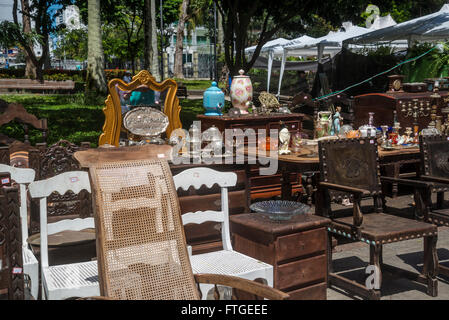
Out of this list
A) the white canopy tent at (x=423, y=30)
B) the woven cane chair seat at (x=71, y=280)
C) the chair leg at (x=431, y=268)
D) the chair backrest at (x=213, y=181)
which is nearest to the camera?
the woven cane chair seat at (x=71, y=280)

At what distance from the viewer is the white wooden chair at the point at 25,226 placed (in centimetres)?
377

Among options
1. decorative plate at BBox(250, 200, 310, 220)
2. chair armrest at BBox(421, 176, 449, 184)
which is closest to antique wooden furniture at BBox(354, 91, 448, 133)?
chair armrest at BBox(421, 176, 449, 184)

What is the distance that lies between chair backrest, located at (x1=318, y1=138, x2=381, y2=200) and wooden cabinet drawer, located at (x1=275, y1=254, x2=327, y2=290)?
1051mm

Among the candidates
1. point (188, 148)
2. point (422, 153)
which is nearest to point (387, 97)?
point (422, 153)

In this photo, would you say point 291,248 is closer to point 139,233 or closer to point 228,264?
point 228,264

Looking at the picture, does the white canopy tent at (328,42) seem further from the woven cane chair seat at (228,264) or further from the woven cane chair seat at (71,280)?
the woven cane chair seat at (71,280)

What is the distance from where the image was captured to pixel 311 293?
4.15m

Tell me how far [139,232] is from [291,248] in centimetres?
134

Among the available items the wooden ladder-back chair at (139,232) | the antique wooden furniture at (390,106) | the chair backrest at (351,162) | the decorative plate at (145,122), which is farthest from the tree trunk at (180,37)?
the wooden ladder-back chair at (139,232)

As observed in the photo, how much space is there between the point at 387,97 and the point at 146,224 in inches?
262

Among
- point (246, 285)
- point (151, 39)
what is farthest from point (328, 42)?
point (246, 285)

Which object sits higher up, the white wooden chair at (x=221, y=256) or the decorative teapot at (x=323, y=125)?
the decorative teapot at (x=323, y=125)

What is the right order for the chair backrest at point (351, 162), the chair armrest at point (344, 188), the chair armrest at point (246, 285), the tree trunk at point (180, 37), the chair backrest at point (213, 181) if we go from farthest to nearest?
the tree trunk at point (180, 37), the chair backrest at point (351, 162), the chair armrest at point (344, 188), the chair backrest at point (213, 181), the chair armrest at point (246, 285)

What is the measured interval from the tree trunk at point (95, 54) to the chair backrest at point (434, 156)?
470 inches
